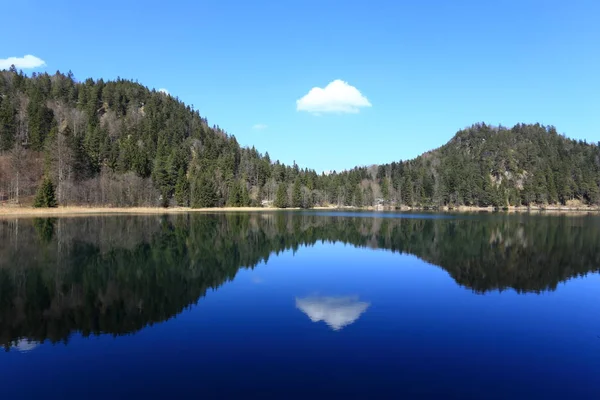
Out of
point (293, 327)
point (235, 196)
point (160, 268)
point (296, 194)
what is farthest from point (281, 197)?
point (293, 327)

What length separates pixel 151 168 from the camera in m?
126

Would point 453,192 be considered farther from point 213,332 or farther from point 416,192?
point 213,332

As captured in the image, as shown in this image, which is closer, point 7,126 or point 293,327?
point 293,327

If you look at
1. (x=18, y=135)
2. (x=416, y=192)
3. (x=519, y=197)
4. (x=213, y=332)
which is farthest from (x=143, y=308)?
(x=519, y=197)

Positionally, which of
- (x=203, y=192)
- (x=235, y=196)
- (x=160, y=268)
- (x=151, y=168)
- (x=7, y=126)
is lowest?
(x=160, y=268)

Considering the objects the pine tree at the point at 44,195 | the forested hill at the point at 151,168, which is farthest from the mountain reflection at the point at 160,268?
the forested hill at the point at 151,168

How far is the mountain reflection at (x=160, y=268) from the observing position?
1494 centimetres

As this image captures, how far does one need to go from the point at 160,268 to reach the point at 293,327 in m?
13.4

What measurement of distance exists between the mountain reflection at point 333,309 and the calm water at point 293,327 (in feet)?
0.28

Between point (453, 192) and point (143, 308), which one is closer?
point (143, 308)

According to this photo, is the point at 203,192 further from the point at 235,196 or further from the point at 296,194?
the point at 296,194

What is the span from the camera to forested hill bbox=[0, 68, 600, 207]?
9681 cm

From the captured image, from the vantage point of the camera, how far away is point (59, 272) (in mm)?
22203

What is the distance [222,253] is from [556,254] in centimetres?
2835
